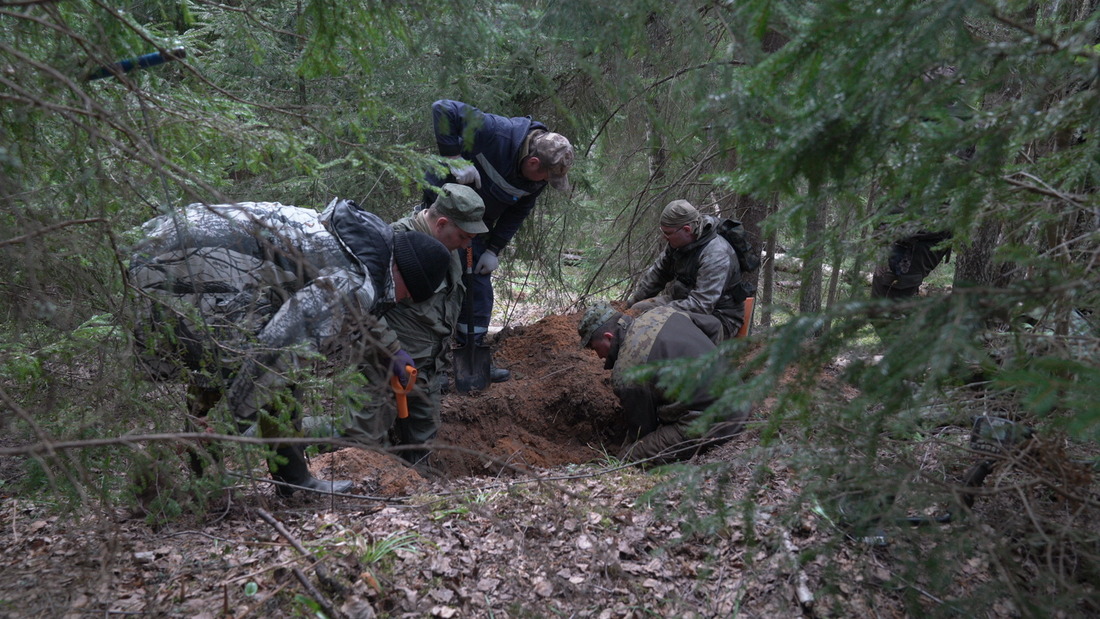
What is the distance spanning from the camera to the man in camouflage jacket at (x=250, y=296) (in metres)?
2.82

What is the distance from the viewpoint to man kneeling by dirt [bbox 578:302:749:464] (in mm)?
4289

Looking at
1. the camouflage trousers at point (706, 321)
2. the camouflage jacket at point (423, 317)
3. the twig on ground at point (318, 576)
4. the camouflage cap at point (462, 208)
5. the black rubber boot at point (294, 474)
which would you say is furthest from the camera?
the camouflage trousers at point (706, 321)

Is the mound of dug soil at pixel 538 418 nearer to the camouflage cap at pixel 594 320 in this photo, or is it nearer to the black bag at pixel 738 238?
the camouflage cap at pixel 594 320

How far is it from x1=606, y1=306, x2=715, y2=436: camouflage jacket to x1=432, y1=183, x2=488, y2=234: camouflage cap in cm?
122

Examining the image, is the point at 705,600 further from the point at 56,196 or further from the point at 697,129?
the point at 56,196

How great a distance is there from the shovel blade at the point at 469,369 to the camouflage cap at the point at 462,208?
1768mm

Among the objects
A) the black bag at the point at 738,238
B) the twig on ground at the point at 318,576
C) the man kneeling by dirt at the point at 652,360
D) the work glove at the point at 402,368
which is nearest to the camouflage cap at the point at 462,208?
the work glove at the point at 402,368

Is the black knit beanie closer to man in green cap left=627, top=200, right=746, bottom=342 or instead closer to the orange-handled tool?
the orange-handled tool

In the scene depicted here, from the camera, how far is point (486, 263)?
18.1ft

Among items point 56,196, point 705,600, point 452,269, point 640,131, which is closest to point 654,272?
point 640,131

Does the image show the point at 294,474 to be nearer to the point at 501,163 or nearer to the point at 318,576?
the point at 318,576

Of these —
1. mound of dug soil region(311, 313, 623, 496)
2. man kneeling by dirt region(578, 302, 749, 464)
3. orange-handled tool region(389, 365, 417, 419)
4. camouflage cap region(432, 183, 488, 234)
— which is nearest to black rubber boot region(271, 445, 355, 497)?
orange-handled tool region(389, 365, 417, 419)

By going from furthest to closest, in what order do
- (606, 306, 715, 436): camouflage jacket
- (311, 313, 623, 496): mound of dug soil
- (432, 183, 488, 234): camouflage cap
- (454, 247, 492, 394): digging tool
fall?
(454, 247, 492, 394): digging tool < (311, 313, 623, 496): mound of dug soil < (606, 306, 715, 436): camouflage jacket < (432, 183, 488, 234): camouflage cap

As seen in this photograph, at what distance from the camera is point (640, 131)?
21.6 ft
